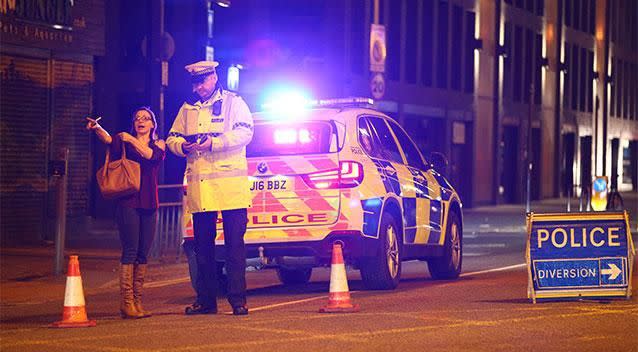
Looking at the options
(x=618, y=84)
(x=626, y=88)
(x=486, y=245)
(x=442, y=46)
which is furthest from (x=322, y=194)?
(x=626, y=88)

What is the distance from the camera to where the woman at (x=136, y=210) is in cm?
1245

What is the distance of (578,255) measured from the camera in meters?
13.4

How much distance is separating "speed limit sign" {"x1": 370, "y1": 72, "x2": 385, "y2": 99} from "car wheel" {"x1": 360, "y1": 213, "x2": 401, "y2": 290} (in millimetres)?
12640

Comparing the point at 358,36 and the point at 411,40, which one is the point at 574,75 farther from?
the point at 358,36

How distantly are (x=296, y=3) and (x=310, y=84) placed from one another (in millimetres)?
2186

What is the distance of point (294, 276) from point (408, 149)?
1.91 metres

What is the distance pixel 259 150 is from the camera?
48.9ft

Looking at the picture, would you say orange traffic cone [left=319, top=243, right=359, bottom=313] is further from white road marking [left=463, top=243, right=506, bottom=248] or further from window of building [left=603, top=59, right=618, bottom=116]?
window of building [left=603, top=59, right=618, bottom=116]

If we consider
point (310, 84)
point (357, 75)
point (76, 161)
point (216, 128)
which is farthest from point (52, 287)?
point (357, 75)

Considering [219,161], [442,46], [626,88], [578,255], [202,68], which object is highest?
[626,88]

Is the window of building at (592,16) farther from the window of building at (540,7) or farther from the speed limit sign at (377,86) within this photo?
the speed limit sign at (377,86)

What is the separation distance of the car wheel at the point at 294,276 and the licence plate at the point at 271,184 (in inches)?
91.7

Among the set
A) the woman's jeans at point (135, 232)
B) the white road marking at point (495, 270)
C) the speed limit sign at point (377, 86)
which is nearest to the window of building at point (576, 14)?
the speed limit sign at point (377, 86)

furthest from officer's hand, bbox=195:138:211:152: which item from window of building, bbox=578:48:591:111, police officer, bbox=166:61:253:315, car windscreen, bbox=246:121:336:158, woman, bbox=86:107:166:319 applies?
window of building, bbox=578:48:591:111
